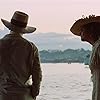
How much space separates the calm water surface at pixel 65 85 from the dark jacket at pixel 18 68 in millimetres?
1986

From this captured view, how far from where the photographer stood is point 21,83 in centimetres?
325

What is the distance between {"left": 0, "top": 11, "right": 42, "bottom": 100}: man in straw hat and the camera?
10.7 ft

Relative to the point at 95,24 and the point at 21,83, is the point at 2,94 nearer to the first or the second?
the point at 21,83

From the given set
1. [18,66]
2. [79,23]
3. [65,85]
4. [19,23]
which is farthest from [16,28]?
[65,85]

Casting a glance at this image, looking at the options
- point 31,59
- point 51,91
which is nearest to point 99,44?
point 31,59

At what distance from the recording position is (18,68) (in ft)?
10.7

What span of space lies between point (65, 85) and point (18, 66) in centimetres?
447

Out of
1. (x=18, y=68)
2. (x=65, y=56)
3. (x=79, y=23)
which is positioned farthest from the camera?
(x=65, y=56)

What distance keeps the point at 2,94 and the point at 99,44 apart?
787 mm

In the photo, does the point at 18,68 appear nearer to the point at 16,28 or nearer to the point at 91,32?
the point at 16,28

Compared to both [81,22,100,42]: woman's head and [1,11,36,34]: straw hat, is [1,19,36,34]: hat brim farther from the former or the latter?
[81,22,100,42]: woman's head

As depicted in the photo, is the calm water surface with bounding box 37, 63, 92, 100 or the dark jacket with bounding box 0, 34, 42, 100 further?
the calm water surface with bounding box 37, 63, 92, 100

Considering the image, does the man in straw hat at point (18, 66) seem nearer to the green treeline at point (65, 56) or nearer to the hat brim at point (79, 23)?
the hat brim at point (79, 23)

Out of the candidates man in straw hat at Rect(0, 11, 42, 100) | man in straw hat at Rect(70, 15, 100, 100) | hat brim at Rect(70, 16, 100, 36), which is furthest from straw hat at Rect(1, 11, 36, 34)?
man in straw hat at Rect(70, 15, 100, 100)
